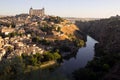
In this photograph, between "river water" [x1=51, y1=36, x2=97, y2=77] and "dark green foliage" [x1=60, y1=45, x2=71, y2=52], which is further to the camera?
"dark green foliage" [x1=60, y1=45, x2=71, y2=52]

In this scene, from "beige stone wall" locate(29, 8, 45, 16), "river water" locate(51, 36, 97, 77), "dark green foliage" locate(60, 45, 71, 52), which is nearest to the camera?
"river water" locate(51, 36, 97, 77)

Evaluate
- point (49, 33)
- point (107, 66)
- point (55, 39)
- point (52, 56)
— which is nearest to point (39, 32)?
point (49, 33)

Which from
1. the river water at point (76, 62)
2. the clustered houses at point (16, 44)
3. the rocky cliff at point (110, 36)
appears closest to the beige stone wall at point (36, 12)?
the rocky cliff at point (110, 36)

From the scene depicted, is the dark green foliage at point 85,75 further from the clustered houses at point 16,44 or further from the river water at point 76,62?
the clustered houses at point 16,44

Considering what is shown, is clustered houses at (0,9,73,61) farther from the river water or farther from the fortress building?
the fortress building

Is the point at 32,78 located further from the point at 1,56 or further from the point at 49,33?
the point at 49,33

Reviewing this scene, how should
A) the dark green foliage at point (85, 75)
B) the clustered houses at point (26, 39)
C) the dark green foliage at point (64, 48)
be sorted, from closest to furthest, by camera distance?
the dark green foliage at point (85, 75) < the clustered houses at point (26, 39) < the dark green foliage at point (64, 48)

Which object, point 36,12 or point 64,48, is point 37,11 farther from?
point 64,48

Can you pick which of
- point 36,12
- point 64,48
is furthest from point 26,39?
point 36,12

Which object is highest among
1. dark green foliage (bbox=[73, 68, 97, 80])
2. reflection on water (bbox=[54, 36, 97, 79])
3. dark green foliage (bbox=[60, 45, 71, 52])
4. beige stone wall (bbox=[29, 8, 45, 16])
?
beige stone wall (bbox=[29, 8, 45, 16])

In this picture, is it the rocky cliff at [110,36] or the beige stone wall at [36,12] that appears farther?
the beige stone wall at [36,12]

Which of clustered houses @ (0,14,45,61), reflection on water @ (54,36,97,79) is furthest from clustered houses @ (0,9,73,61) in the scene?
reflection on water @ (54,36,97,79)
